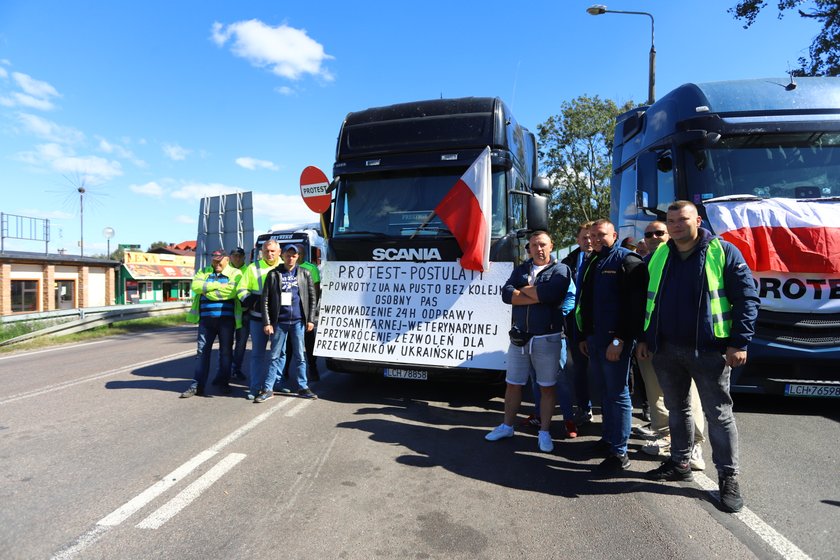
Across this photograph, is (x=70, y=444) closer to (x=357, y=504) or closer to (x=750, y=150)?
(x=357, y=504)

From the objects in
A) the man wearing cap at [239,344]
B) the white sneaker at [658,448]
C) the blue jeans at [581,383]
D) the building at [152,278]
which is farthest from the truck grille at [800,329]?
the building at [152,278]

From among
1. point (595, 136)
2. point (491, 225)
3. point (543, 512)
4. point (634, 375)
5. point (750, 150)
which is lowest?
point (543, 512)

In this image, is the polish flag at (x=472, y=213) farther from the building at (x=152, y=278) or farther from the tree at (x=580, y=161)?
the building at (x=152, y=278)

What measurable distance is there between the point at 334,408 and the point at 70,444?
2520 mm

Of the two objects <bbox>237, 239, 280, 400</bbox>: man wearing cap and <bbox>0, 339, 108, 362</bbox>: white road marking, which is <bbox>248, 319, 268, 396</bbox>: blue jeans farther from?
<bbox>0, 339, 108, 362</bbox>: white road marking

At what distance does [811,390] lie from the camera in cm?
477

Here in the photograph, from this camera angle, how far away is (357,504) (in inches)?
132

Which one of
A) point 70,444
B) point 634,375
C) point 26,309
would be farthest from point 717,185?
point 26,309

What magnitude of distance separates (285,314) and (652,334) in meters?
4.23

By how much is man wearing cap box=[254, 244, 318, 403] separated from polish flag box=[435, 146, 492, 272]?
2.06 m

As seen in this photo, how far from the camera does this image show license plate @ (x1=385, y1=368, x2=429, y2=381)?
570cm

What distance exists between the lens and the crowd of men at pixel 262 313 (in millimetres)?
6188

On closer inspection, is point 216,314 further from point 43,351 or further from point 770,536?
point 43,351

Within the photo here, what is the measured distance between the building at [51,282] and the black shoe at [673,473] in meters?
27.7
